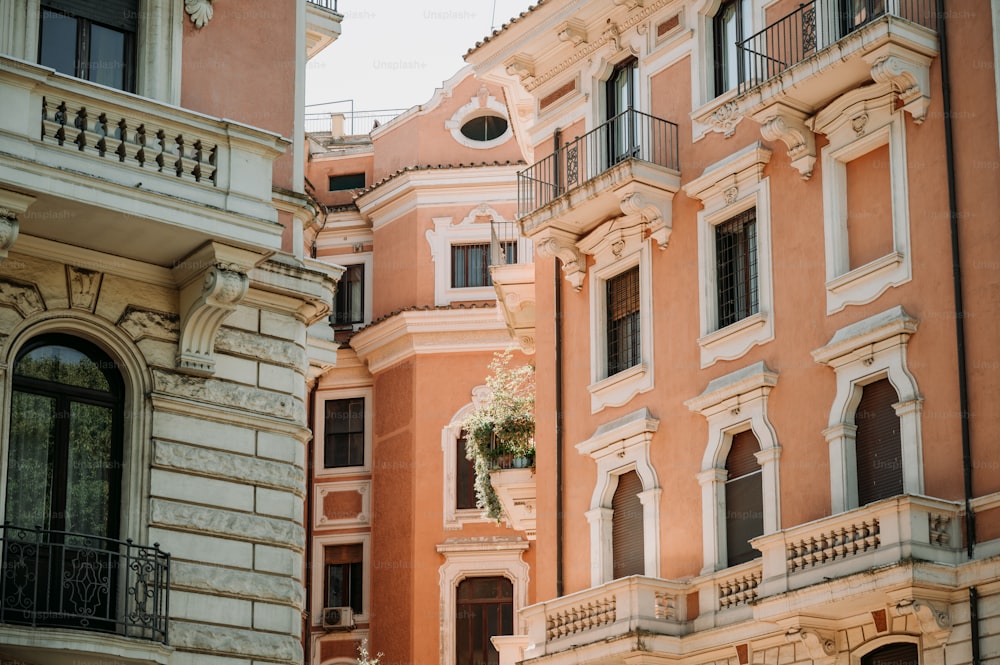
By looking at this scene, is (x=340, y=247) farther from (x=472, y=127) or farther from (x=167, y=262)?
(x=167, y=262)

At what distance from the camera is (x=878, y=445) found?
24.0m

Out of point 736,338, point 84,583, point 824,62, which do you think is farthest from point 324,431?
point 84,583

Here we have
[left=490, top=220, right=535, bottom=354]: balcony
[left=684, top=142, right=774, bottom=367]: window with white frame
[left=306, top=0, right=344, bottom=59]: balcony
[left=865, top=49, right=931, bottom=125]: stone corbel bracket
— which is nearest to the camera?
[left=306, top=0, right=344, bottom=59]: balcony

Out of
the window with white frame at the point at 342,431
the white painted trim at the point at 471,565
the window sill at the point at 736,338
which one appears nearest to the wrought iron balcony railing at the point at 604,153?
the window sill at the point at 736,338

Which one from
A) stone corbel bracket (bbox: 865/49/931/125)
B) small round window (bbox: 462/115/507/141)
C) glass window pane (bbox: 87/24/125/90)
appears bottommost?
glass window pane (bbox: 87/24/125/90)

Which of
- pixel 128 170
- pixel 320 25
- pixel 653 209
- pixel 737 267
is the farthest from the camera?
pixel 653 209

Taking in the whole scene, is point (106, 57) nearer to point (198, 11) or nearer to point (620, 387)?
point (198, 11)

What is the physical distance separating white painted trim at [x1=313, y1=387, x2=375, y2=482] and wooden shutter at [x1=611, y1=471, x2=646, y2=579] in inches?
518

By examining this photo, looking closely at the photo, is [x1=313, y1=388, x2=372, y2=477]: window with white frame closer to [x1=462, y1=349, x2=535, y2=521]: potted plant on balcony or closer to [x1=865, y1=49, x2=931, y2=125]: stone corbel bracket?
[x1=462, y1=349, x2=535, y2=521]: potted plant on balcony

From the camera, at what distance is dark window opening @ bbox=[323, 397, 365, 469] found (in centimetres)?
4153

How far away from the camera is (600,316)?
2991 centimetres

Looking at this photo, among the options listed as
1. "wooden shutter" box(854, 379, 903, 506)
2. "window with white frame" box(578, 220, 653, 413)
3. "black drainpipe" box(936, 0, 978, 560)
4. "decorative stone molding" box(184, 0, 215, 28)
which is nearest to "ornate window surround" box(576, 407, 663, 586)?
"window with white frame" box(578, 220, 653, 413)

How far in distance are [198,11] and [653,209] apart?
34.2 ft

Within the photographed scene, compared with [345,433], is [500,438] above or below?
below
